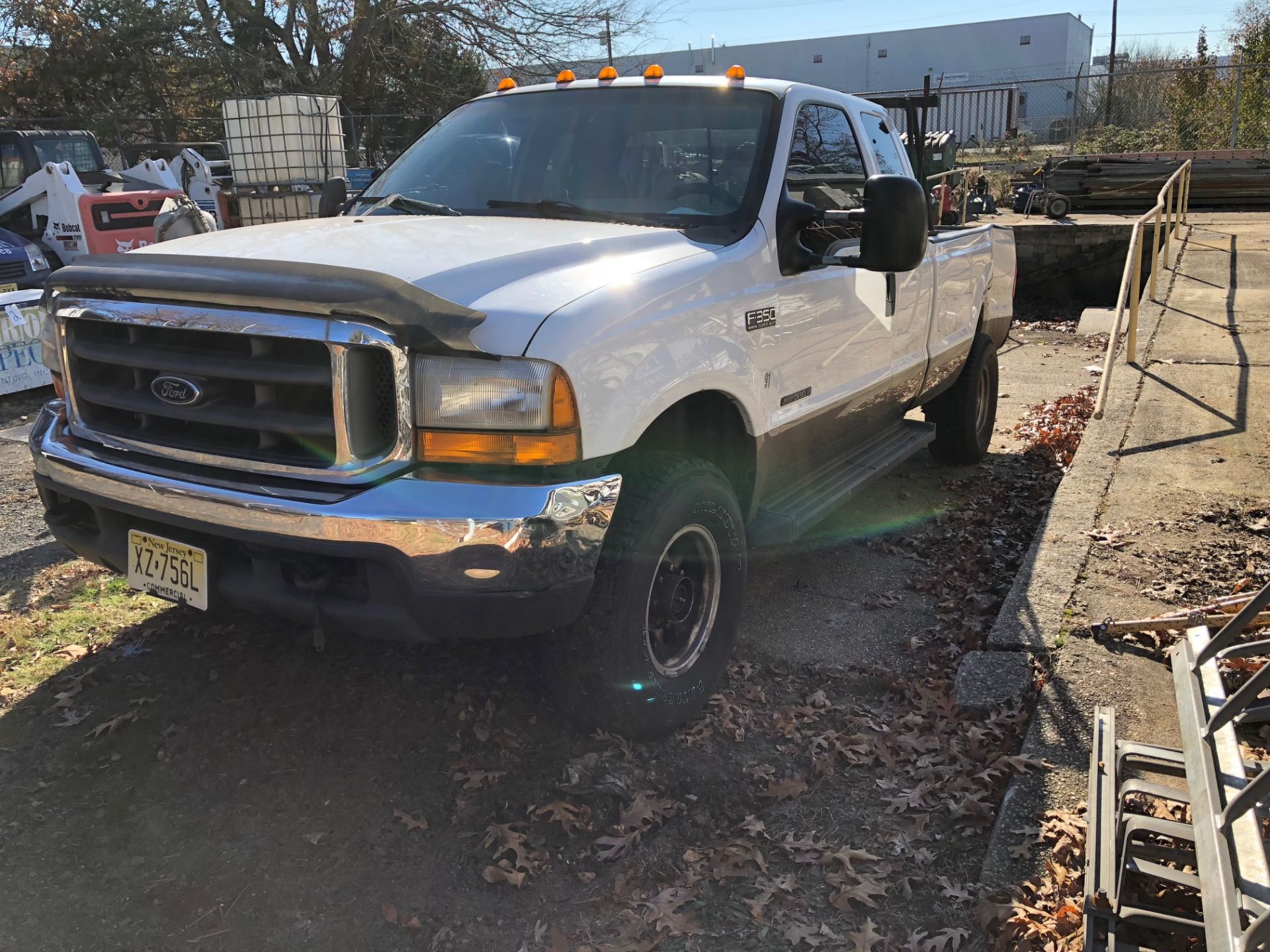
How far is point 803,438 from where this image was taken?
4074mm

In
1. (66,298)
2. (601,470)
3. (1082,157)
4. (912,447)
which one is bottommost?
(912,447)

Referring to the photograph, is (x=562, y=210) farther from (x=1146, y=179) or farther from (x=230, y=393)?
(x=1146, y=179)

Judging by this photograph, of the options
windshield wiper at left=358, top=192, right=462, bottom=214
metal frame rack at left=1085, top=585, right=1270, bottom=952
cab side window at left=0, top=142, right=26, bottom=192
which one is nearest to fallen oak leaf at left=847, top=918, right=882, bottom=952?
metal frame rack at left=1085, top=585, right=1270, bottom=952

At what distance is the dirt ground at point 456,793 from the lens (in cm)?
261

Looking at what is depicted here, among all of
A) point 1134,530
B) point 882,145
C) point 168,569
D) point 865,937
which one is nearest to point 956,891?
point 865,937

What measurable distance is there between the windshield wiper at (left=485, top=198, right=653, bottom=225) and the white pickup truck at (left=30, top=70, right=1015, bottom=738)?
0.02 m

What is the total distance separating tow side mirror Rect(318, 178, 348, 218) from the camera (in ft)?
15.0

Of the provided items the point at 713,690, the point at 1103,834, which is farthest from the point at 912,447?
the point at 1103,834

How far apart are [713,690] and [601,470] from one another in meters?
1.11

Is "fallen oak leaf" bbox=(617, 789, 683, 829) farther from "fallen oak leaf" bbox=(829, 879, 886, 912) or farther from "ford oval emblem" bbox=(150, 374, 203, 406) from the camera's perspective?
"ford oval emblem" bbox=(150, 374, 203, 406)

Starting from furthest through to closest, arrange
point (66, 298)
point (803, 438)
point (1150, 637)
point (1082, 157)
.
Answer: point (1082, 157) < point (803, 438) < point (1150, 637) < point (66, 298)

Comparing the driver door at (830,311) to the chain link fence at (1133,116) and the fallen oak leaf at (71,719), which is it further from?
the chain link fence at (1133,116)

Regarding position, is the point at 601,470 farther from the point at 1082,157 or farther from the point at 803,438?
the point at 1082,157

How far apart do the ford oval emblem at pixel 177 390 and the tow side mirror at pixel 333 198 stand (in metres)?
1.82
